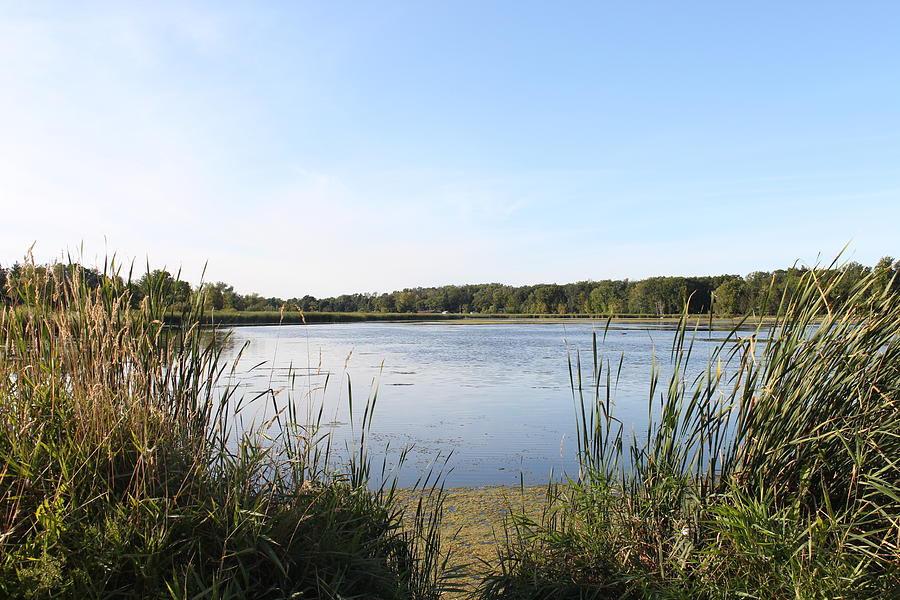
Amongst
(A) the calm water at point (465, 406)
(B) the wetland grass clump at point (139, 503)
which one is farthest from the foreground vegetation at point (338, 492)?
(A) the calm water at point (465, 406)

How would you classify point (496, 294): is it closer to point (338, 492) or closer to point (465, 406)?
point (465, 406)

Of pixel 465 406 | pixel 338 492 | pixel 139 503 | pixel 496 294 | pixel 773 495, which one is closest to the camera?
pixel 139 503

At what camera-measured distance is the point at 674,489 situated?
3.74m

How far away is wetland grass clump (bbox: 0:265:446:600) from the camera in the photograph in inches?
99.0

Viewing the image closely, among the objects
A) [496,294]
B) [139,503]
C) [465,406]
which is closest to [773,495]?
[139,503]

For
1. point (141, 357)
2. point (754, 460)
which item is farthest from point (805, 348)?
point (141, 357)

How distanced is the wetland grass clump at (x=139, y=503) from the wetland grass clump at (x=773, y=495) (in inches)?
39.5

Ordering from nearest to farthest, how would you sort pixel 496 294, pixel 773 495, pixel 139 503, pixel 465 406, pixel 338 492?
pixel 139 503
pixel 338 492
pixel 773 495
pixel 465 406
pixel 496 294

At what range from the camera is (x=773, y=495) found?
3510 millimetres

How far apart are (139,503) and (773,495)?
346cm

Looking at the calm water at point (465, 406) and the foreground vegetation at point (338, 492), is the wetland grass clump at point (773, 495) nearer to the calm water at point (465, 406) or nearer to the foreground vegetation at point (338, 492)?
the foreground vegetation at point (338, 492)

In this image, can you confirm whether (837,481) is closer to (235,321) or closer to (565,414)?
(565,414)

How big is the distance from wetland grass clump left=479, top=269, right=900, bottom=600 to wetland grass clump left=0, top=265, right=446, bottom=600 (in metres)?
1.00

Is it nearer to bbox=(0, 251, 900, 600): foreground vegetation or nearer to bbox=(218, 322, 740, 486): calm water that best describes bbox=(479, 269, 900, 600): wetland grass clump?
bbox=(0, 251, 900, 600): foreground vegetation
